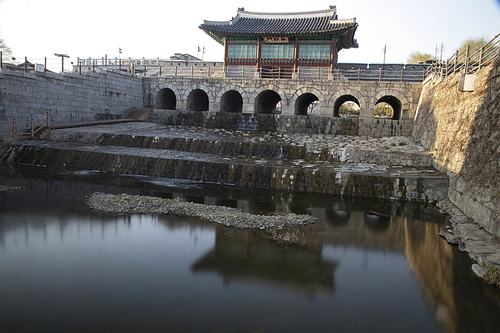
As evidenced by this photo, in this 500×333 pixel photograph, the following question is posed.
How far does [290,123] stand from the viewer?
66.2 ft

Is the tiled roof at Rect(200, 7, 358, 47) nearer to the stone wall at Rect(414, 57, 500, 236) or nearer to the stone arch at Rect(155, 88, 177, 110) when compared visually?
the stone arch at Rect(155, 88, 177, 110)

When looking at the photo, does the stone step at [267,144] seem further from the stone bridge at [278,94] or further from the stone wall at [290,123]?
the stone bridge at [278,94]

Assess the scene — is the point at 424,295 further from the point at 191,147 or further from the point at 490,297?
the point at 191,147

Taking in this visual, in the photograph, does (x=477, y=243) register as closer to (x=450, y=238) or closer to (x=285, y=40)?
(x=450, y=238)

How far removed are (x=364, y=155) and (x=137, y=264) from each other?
10903mm

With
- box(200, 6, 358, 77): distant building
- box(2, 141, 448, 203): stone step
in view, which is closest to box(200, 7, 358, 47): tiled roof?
box(200, 6, 358, 77): distant building

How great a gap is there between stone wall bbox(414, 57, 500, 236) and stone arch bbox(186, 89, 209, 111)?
1539 cm

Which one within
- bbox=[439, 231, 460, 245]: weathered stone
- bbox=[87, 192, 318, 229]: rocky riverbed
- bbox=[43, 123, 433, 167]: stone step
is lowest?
bbox=[439, 231, 460, 245]: weathered stone

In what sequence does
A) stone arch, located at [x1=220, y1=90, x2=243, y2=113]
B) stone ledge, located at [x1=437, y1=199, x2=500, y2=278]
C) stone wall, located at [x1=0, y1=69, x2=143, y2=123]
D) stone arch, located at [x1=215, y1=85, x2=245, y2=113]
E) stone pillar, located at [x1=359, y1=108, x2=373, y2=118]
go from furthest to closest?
stone arch, located at [x1=220, y1=90, x2=243, y2=113] → stone arch, located at [x1=215, y1=85, x2=245, y2=113] → stone pillar, located at [x1=359, y1=108, x2=373, y2=118] → stone wall, located at [x1=0, y1=69, x2=143, y2=123] → stone ledge, located at [x1=437, y1=199, x2=500, y2=278]

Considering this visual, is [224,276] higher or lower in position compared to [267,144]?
lower

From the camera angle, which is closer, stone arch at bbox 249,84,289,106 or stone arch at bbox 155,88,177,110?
stone arch at bbox 249,84,289,106

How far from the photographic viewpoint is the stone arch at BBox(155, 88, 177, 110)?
81.2 feet

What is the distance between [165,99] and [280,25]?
33.7 feet

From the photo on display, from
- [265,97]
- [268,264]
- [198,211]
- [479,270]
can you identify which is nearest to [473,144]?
[479,270]
